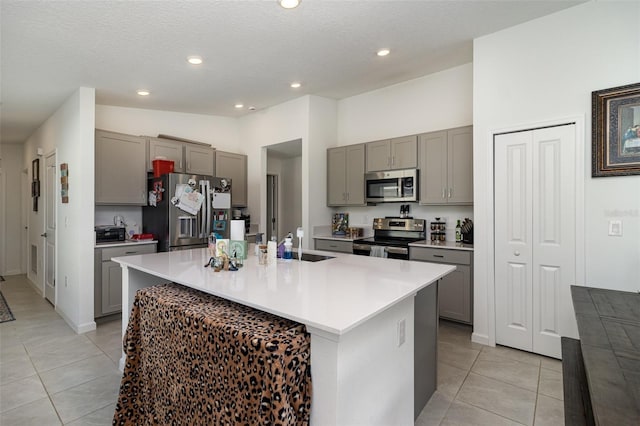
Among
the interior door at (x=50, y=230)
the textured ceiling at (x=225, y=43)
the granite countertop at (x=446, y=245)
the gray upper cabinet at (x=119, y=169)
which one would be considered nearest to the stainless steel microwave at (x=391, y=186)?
the granite countertop at (x=446, y=245)

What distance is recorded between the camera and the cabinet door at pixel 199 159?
4727mm

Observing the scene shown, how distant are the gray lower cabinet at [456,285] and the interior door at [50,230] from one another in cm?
494

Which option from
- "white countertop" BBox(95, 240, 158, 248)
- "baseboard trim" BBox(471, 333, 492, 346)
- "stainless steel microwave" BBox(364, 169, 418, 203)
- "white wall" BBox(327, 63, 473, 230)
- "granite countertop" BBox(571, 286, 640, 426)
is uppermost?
"white wall" BBox(327, 63, 473, 230)

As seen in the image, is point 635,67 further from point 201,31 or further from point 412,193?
point 201,31

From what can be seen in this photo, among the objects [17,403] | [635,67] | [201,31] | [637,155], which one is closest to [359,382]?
[17,403]

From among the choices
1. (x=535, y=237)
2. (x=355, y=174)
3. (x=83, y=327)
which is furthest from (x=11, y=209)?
(x=535, y=237)

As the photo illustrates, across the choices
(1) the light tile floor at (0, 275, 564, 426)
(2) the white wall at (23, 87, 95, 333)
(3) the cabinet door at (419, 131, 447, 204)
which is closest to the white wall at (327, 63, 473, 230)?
(3) the cabinet door at (419, 131, 447, 204)

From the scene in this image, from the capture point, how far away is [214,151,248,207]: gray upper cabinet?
5102 millimetres

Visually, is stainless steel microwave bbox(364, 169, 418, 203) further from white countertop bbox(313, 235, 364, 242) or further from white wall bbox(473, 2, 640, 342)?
white wall bbox(473, 2, 640, 342)

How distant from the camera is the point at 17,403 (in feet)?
7.25

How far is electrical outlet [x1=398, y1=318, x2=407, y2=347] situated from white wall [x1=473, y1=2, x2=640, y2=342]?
5.75ft

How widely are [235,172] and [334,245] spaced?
6.93ft

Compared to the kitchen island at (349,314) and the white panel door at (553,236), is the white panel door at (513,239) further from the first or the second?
the kitchen island at (349,314)

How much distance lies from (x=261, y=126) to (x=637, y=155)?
448cm
